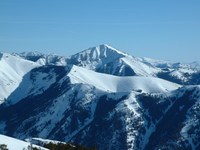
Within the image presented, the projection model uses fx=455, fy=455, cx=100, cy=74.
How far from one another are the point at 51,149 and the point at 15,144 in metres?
34.9

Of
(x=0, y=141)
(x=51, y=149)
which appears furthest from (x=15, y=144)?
(x=51, y=149)

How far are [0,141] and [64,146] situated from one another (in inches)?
1837

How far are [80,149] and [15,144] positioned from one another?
46.5 metres

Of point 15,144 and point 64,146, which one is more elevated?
point 15,144

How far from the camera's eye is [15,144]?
15788 centimetres

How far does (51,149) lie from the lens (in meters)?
191

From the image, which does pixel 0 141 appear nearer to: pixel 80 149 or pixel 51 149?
pixel 51 149

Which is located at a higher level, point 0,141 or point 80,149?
point 0,141

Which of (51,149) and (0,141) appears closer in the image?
(0,141)

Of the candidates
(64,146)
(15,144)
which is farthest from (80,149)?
(15,144)

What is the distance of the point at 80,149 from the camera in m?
199

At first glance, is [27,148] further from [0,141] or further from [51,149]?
[51,149]

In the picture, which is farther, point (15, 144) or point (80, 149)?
point (80, 149)

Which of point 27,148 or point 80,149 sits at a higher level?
point 27,148
